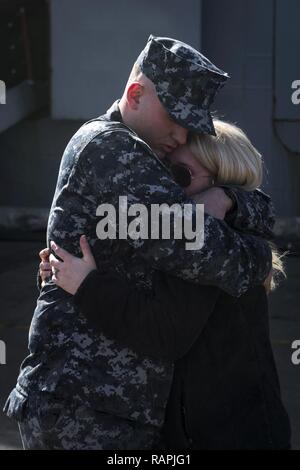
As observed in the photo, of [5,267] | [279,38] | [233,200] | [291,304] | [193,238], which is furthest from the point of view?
[279,38]

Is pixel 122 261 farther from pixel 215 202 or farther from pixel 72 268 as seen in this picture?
pixel 215 202

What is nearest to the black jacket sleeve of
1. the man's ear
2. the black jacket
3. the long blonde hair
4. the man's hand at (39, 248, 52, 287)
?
the black jacket

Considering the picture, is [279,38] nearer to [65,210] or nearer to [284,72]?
[284,72]

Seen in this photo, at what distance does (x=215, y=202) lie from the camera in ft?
8.06

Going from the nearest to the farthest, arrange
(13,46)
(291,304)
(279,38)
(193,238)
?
(193,238)
(291,304)
(279,38)
(13,46)

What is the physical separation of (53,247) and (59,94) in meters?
7.67

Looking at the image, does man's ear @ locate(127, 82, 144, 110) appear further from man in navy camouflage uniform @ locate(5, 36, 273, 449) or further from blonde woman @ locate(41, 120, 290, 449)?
blonde woman @ locate(41, 120, 290, 449)

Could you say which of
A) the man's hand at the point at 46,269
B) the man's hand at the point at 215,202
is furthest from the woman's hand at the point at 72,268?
the man's hand at the point at 215,202

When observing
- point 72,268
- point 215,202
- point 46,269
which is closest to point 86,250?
point 72,268

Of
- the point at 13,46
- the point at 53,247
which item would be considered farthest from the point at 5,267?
the point at 53,247

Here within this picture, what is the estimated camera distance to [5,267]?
8742 mm

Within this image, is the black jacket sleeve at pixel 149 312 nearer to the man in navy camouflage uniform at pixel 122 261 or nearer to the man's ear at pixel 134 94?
the man in navy camouflage uniform at pixel 122 261

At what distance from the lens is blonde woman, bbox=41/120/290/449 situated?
93.3 inches

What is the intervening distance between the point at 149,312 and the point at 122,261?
0.15 m
